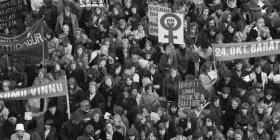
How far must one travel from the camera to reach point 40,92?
29.7 m

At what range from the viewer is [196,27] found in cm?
3344

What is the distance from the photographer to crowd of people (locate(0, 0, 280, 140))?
2956 cm

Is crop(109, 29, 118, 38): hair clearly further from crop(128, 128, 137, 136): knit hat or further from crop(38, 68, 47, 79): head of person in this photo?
crop(128, 128, 137, 136): knit hat

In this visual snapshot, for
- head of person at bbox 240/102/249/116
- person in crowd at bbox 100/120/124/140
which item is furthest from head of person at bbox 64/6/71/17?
head of person at bbox 240/102/249/116

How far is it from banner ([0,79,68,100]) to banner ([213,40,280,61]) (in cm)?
375

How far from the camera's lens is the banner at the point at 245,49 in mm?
31359

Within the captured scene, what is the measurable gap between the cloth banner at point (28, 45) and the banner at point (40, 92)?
1.74 metres

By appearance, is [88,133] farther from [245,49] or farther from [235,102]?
[245,49]

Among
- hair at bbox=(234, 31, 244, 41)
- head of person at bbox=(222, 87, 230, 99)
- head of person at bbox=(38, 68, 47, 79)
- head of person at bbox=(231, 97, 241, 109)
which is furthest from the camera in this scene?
hair at bbox=(234, 31, 244, 41)

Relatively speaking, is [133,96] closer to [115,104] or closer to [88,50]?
[115,104]

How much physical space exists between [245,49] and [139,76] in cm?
248

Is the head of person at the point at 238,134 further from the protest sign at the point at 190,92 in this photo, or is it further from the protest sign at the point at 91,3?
the protest sign at the point at 91,3

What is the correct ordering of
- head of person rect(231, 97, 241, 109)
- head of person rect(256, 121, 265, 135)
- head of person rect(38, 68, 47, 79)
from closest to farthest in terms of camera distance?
head of person rect(256, 121, 265, 135)
head of person rect(231, 97, 241, 109)
head of person rect(38, 68, 47, 79)

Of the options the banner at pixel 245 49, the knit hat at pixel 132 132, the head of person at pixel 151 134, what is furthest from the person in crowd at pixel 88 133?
the banner at pixel 245 49
